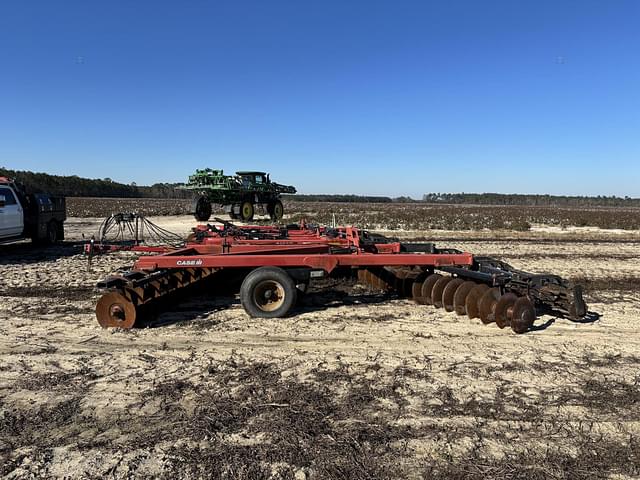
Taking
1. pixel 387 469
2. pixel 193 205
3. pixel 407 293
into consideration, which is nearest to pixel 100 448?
pixel 387 469

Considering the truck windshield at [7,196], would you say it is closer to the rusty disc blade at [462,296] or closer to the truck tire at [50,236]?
the truck tire at [50,236]

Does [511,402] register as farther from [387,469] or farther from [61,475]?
[61,475]

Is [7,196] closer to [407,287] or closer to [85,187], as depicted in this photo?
[407,287]

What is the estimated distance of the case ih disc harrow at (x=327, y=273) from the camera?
5438 mm

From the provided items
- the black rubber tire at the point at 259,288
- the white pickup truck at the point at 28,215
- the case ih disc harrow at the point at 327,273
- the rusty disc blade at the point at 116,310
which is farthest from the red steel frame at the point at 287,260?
the white pickup truck at the point at 28,215

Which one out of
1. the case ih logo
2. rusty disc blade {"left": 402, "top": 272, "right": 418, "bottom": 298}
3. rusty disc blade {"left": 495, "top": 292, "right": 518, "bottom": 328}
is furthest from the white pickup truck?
rusty disc blade {"left": 495, "top": 292, "right": 518, "bottom": 328}

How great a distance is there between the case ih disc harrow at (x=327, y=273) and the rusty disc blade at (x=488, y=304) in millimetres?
12

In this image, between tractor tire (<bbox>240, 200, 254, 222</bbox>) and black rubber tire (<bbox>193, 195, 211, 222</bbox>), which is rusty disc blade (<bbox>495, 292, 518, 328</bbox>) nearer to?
black rubber tire (<bbox>193, 195, 211, 222</bbox>)

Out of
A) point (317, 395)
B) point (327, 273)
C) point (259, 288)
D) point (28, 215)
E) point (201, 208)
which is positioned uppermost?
point (201, 208)

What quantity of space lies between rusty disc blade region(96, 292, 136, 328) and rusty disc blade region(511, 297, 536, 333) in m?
4.33

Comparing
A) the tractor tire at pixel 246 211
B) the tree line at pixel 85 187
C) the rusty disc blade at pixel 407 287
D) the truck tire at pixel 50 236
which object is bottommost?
the rusty disc blade at pixel 407 287

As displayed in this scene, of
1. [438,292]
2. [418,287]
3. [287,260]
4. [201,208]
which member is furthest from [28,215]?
[438,292]

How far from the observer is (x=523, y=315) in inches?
211

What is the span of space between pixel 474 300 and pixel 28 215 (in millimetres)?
11531
